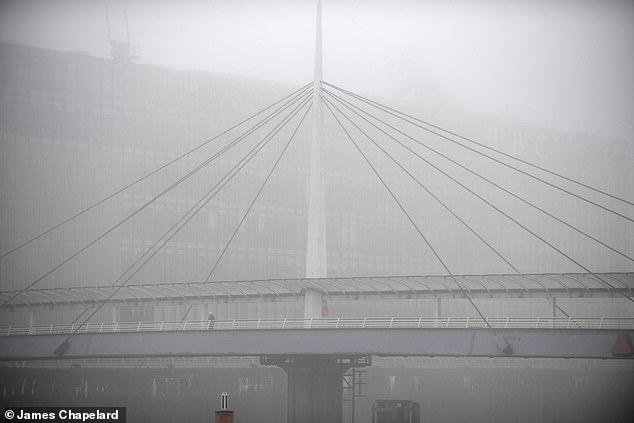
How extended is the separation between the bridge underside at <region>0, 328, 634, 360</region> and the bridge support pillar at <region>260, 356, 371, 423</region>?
3584mm

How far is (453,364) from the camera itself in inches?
5221

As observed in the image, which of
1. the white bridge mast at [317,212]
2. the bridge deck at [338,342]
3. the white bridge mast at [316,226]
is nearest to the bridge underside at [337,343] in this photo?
the bridge deck at [338,342]

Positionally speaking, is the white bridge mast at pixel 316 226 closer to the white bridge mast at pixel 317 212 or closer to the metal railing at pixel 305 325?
the white bridge mast at pixel 317 212

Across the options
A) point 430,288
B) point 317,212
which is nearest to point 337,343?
point 430,288

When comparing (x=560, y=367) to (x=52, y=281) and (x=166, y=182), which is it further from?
(x=52, y=281)

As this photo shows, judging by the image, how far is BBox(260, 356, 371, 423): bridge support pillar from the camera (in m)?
70.1

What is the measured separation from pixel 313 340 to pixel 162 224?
234 feet

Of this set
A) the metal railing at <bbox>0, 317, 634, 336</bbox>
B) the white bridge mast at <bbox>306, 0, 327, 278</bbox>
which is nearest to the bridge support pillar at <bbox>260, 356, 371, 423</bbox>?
the metal railing at <bbox>0, 317, 634, 336</bbox>

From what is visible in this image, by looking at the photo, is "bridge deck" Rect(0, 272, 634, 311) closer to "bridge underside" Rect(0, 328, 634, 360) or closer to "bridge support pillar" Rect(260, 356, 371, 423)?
"bridge support pillar" Rect(260, 356, 371, 423)

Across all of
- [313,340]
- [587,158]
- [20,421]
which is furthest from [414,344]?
[587,158]

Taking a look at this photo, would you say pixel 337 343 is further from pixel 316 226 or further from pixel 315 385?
pixel 316 226

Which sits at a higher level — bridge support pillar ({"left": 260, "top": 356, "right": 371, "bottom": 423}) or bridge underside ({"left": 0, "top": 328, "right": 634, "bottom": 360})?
bridge underside ({"left": 0, "top": 328, "right": 634, "bottom": 360})

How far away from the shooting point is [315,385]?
70.6 m

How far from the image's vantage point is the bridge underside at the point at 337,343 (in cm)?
5973
